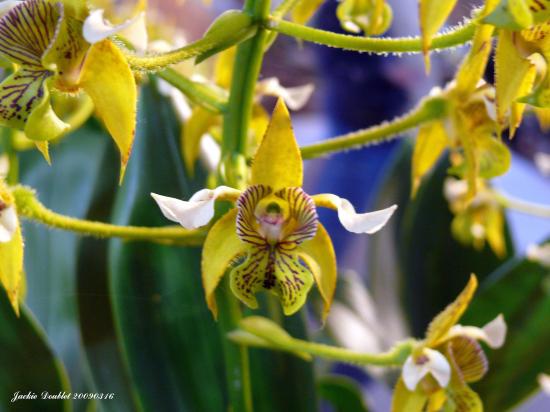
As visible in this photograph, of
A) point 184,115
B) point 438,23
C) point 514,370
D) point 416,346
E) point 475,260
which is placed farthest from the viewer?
point 475,260

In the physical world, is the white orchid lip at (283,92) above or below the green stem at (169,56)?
below

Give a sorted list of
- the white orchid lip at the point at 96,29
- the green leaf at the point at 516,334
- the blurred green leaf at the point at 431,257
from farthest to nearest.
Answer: the blurred green leaf at the point at 431,257 → the green leaf at the point at 516,334 → the white orchid lip at the point at 96,29

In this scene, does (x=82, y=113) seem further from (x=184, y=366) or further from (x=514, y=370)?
(x=514, y=370)

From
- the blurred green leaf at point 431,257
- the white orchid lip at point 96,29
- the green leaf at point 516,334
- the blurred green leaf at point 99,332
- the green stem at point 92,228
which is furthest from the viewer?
the blurred green leaf at point 431,257

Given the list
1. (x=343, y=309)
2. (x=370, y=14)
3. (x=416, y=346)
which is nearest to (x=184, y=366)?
(x=416, y=346)

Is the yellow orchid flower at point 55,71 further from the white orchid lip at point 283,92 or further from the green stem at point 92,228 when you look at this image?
the white orchid lip at point 283,92

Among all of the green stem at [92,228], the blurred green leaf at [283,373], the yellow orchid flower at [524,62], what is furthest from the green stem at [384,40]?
the blurred green leaf at [283,373]

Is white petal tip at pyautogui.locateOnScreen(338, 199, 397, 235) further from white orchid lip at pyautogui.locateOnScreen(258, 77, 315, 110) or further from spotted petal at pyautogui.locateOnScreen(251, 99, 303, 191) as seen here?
white orchid lip at pyautogui.locateOnScreen(258, 77, 315, 110)
